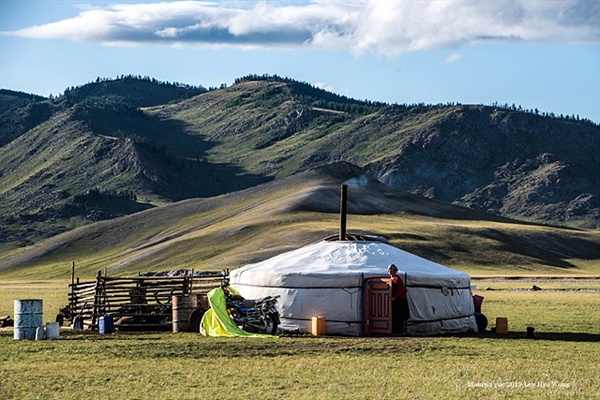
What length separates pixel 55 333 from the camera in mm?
23938

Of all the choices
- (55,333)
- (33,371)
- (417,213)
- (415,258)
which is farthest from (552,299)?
(417,213)

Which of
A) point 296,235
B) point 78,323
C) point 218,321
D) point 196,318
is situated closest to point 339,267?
point 218,321

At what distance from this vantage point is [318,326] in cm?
2544

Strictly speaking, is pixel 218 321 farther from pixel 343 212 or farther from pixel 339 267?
pixel 343 212

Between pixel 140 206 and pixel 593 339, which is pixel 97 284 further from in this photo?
pixel 140 206

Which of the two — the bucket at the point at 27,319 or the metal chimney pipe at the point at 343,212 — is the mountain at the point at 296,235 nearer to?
the metal chimney pipe at the point at 343,212

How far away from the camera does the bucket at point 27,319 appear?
2369cm

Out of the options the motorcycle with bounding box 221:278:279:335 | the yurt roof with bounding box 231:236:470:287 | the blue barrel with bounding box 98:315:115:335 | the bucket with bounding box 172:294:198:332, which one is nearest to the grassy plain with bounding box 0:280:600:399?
the blue barrel with bounding box 98:315:115:335

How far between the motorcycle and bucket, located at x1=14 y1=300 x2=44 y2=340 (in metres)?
4.40

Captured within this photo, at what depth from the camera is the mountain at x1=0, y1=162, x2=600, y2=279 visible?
9094 centimetres

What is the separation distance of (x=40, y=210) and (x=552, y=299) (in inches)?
5579

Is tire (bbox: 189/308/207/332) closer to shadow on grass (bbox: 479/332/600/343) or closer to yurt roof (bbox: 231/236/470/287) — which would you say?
yurt roof (bbox: 231/236/470/287)

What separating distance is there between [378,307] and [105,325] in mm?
6567

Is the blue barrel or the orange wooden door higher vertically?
the orange wooden door
